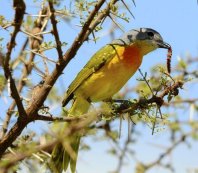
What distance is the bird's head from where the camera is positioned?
5.25 m

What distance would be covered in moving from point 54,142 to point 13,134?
2.31m

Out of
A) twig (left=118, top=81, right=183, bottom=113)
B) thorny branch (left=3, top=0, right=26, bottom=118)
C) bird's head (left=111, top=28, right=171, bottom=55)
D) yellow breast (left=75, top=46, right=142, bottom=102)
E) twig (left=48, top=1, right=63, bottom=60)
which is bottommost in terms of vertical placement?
thorny branch (left=3, top=0, right=26, bottom=118)

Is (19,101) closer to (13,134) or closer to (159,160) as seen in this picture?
(13,134)

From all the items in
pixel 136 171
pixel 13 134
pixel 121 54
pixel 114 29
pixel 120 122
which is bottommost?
pixel 136 171

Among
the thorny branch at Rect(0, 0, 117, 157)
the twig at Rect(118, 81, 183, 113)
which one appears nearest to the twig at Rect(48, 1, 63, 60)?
the thorny branch at Rect(0, 0, 117, 157)

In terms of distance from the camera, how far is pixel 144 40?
5312 millimetres

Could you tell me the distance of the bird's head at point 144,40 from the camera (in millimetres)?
5254

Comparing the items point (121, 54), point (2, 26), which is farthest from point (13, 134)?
point (121, 54)

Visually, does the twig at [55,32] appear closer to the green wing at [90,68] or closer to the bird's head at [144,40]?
the green wing at [90,68]

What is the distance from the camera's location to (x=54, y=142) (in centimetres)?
116

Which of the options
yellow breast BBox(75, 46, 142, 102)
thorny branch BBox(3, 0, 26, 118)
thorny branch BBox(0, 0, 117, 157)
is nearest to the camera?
thorny branch BBox(3, 0, 26, 118)

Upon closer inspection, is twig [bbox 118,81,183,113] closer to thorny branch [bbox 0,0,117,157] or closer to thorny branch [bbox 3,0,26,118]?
thorny branch [bbox 0,0,117,157]

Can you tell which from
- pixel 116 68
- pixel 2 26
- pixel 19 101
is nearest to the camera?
pixel 2 26

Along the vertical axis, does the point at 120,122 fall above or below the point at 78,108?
below
